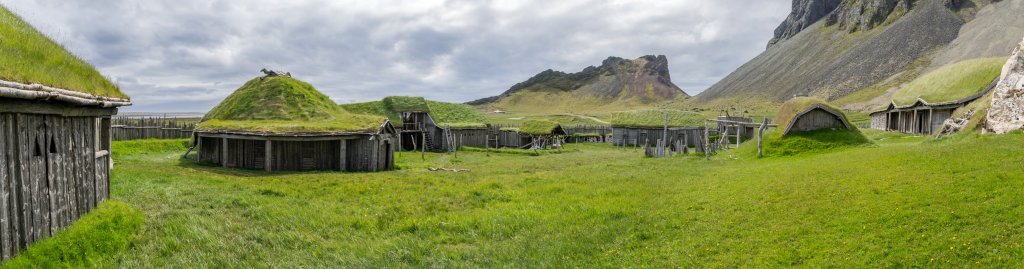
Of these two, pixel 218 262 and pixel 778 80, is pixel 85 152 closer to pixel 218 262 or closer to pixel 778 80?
pixel 218 262

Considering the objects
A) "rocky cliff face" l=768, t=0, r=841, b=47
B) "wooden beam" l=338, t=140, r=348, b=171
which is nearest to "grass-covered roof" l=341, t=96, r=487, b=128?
"wooden beam" l=338, t=140, r=348, b=171

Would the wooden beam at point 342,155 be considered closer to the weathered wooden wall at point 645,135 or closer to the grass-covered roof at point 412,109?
the grass-covered roof at point 412,109

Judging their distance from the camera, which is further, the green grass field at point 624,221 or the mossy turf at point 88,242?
the green grass field at point 624,221

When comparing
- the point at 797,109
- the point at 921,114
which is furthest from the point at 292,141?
the point at 921,114

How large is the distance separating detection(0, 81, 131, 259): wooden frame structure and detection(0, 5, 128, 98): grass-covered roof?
298mm

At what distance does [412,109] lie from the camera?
1838 inches

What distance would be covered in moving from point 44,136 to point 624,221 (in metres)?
10.6

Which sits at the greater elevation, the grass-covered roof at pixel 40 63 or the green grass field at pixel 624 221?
the grass-covered roof at pixel 40 63

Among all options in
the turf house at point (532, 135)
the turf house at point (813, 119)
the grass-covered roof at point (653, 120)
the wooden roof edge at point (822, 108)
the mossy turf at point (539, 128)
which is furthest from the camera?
the grass-covered roof at point (653, 120)

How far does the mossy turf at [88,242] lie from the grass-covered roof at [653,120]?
160 ft

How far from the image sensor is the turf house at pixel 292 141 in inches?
924

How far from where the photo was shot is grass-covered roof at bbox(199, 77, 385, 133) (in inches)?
954

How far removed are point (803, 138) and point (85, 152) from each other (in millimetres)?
27080

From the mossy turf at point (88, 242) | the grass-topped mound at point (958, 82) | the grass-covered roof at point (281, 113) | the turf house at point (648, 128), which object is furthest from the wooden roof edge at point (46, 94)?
the turf house at point (648, 128)
